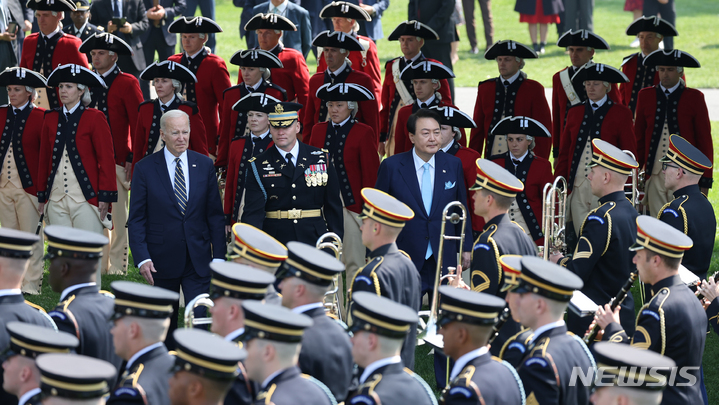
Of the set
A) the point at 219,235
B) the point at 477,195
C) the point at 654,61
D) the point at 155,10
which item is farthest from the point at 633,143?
the point at 155,10

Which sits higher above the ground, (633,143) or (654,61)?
(654,61)

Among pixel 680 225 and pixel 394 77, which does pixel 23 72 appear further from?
pixel 680 225

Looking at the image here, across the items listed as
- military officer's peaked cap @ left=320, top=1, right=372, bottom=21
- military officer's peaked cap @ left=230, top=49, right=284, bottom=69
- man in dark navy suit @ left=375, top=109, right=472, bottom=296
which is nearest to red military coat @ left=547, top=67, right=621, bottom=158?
military officer's peaked cap @ left=320, top=1, right=372, bottom=21

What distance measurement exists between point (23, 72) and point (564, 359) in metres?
7.11

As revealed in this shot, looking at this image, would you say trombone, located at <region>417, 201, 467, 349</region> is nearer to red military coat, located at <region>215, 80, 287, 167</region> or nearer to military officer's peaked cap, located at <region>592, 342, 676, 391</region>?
military officer's peaked cap, located at <region>592, 342, 676, 391</region>

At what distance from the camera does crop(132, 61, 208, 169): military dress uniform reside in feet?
33.1

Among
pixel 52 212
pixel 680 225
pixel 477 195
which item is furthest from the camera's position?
pixel 52 212

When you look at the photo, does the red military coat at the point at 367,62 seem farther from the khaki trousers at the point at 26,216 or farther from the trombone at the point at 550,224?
the khaki trousers at the point at 26,216

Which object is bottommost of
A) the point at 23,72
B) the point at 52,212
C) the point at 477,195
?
the point at 52,212

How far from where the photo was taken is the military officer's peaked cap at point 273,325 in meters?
4.34

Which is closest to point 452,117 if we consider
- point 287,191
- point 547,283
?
point 287,191

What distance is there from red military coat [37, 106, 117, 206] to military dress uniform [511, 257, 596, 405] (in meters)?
5.51

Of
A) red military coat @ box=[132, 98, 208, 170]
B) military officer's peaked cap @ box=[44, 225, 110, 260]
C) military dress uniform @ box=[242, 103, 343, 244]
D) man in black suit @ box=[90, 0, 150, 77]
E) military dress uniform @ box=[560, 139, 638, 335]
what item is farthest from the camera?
man in black suit @ box=[90, 0, 150, 77]

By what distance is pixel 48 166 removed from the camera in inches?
377
